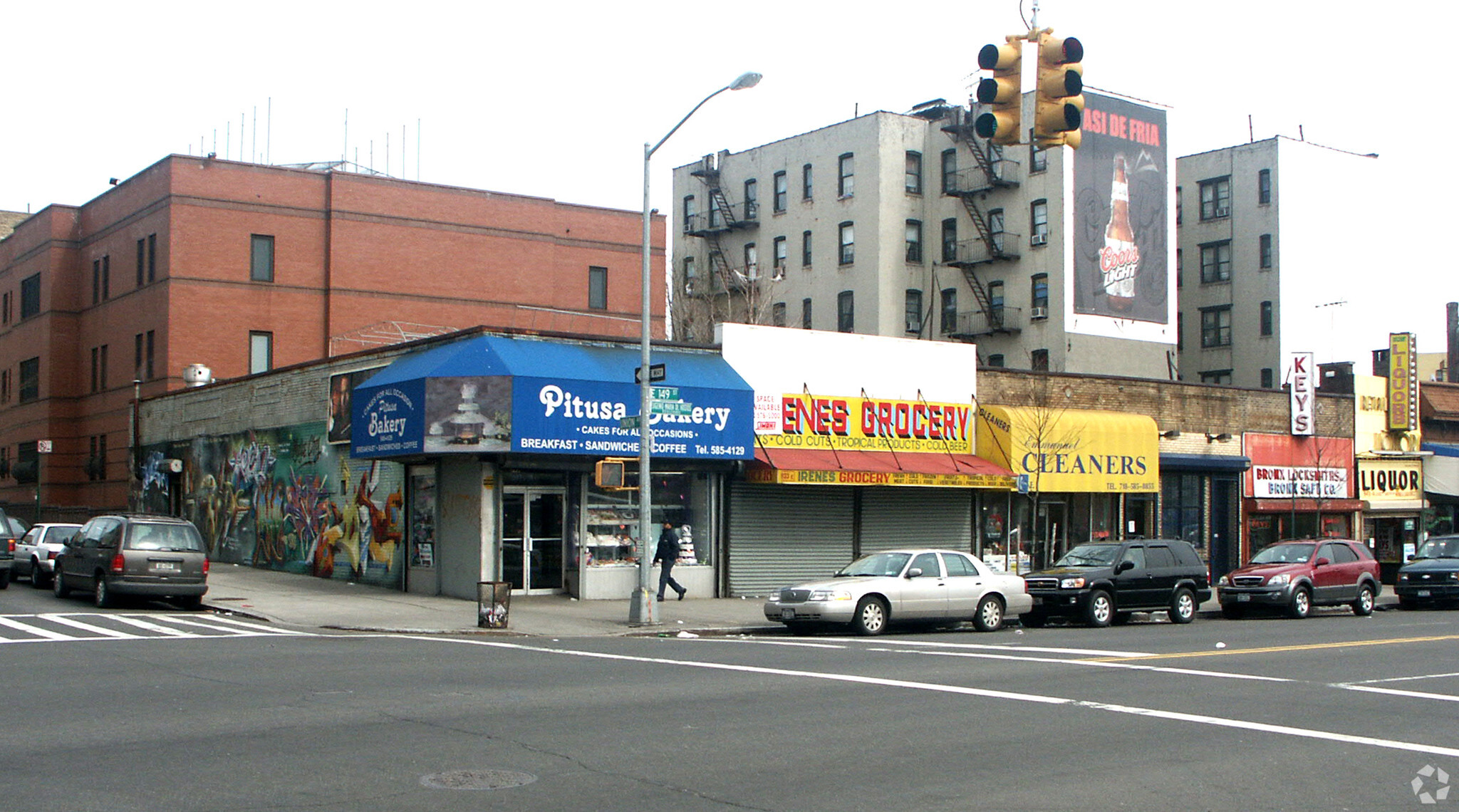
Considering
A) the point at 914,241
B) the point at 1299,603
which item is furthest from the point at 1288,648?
the point at 914,241

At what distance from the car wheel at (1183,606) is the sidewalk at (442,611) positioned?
771cm

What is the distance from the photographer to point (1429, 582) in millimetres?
30750

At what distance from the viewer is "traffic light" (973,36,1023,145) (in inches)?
467

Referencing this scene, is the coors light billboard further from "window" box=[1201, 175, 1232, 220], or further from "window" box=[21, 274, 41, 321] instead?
"window" box=[21, 274, 41, 321]

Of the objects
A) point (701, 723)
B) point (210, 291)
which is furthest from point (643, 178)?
point (210, 291)

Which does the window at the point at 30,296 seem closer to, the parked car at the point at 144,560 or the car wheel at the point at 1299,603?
the parked car at the point at 144,560

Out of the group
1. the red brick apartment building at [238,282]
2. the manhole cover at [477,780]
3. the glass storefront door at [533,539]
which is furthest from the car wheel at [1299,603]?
the red brick apartment building at [238,282]

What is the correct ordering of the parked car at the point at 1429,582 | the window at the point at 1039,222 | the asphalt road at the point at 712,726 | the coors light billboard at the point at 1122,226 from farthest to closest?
1. the window at the point at 1039,222
2. the coors light billboard at the point at 1122,226
3. the parked car at the point at 1429,582
4. the asphalt road at the point at 712,726

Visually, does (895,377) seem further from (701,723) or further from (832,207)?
(832,207)

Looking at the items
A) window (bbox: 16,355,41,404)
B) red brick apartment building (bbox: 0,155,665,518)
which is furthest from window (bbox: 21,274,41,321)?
window (bbox: 16,355,41,404)

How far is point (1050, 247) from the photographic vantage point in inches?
2231

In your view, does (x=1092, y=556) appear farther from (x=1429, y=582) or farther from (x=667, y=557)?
(x=1429, y=582)

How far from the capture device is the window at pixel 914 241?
61188mm

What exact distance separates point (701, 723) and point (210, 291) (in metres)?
39.6
